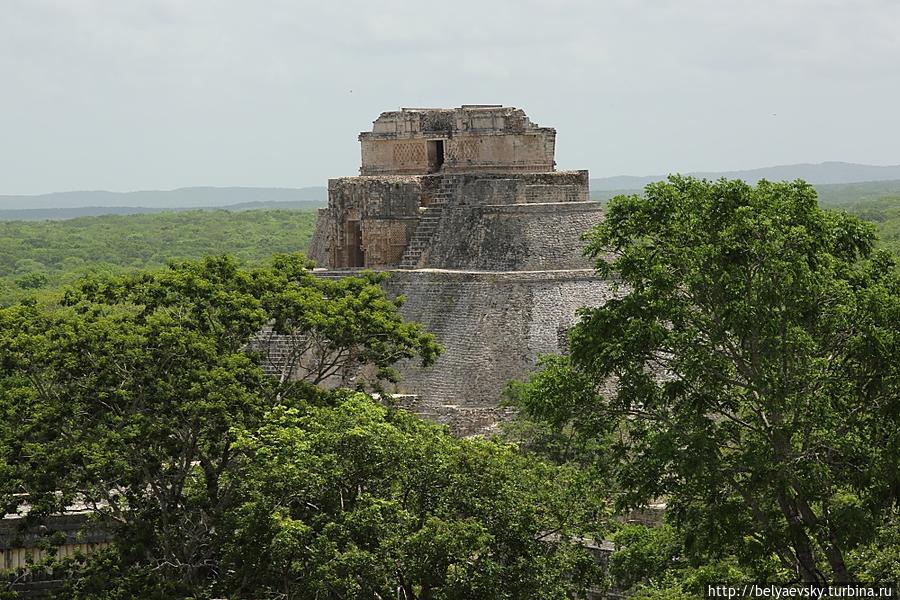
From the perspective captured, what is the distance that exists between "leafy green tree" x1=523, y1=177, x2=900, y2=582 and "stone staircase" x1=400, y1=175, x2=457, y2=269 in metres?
15.8

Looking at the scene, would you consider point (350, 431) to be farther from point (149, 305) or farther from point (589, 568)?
point (149, 305)

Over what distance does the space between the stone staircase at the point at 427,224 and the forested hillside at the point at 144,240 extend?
5038cm

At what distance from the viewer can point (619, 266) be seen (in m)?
17.1

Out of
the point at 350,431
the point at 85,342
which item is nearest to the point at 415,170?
the point at 85,342

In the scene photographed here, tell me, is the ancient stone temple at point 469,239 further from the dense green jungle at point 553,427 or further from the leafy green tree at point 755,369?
the leafy green tree at point 755,369

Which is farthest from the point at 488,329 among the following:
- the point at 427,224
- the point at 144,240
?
the point at 144,240

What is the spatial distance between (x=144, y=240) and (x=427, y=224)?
91571 mm

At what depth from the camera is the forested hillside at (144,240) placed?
104250mm

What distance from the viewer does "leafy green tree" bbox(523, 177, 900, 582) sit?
52.8 feet

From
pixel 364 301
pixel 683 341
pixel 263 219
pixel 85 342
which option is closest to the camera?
pixel 683 341

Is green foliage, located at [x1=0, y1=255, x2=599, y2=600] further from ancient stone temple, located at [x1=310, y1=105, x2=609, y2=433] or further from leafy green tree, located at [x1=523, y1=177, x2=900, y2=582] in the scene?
ancient stone temple, located at [x1=310, y1=105, x2=609, y2=433]

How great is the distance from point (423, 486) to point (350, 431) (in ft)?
3.23

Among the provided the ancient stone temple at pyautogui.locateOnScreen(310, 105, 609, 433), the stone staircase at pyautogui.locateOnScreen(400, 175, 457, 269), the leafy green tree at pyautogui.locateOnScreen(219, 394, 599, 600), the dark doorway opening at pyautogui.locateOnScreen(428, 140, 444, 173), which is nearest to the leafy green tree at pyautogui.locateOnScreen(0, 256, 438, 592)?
the leafy green tree at pyautogui.locateOnScreen(219, 394, 599, 600)

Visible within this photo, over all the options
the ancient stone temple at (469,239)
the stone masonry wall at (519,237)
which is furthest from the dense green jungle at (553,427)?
the stone masonry wall at (519,237)
